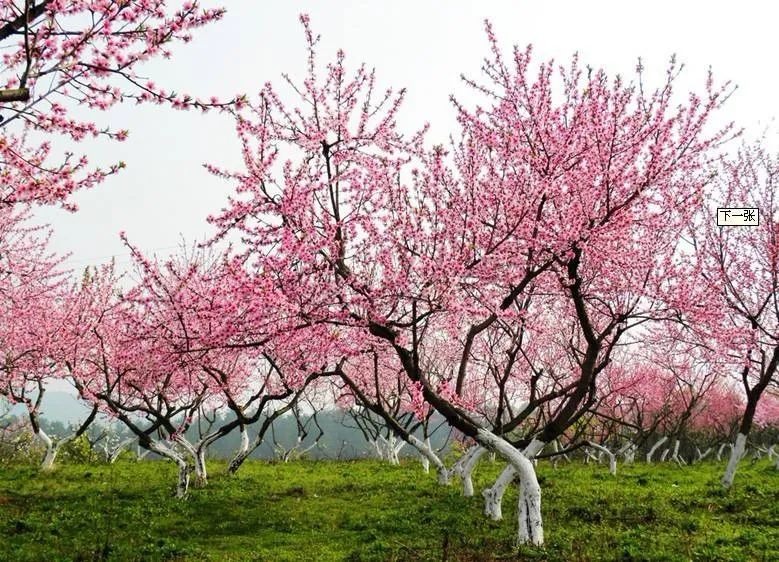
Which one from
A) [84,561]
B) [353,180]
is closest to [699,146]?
[353,180]

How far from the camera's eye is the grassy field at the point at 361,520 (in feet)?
33.7

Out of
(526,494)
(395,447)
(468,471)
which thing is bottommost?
(395,447)

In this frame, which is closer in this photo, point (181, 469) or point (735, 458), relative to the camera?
point (181, 469)

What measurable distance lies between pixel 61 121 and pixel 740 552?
1206cm

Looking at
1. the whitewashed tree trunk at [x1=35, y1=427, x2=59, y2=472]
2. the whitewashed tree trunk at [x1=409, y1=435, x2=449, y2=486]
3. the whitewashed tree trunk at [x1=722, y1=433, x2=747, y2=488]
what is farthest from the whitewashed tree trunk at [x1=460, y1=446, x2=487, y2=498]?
the whitewashed tree trunk at [x1=35, y1=427, x2=59, y2=472]

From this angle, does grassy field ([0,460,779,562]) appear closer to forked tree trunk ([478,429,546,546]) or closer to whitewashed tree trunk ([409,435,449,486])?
forked tree trunk ([478,429,546,546])

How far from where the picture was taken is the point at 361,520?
1372 cm

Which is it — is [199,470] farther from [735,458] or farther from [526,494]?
[735,458]

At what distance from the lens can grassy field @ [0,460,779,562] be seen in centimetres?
1026

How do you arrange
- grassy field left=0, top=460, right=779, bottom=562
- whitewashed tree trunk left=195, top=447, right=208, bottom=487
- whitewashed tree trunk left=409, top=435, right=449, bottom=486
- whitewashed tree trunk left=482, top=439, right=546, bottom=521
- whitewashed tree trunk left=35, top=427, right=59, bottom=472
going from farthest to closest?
whitewashed tree trunk left=35, top=427, right=59, bottom=472, whitewashed tree trunk left=409, top=435, right=449, bottom=486, whitewashed tree trunk left=195, top=447, right=208, bottom=487, whitewashed tree trunk left=482, top=439, right=546, bottom=521, grassy field left=0, top=460, right=779, bottom=562

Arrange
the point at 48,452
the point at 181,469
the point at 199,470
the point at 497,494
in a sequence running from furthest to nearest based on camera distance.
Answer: the point at 48,452
the point at 199,470
the point at 181,469
the point at 497,494

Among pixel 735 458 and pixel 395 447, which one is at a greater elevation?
pixel 735 458

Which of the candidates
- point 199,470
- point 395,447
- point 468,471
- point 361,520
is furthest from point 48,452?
point 395,447

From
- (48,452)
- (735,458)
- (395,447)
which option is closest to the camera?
(735,458)
